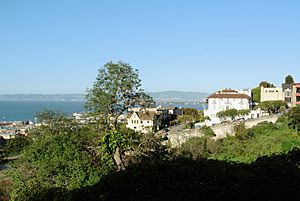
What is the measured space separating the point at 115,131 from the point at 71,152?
201 centimetres

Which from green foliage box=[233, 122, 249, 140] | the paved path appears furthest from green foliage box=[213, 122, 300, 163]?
the paved path

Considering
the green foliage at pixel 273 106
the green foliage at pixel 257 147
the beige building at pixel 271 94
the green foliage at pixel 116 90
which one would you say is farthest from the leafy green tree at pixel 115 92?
the beige building at pixel 271 94

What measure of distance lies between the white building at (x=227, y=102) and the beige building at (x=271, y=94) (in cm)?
199

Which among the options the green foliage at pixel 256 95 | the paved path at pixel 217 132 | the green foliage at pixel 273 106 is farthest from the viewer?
the green foliage at pixel 256 95

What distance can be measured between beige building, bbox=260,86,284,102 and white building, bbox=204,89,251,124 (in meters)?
1.99

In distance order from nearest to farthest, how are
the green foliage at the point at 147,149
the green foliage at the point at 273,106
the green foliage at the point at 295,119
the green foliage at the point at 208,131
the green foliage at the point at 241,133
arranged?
1. the green foliage at the point at 147,149
2. the green foliage at the point at 295,119
3. the green foliage at the point at 241,133
4. the green foliage at the point at 208,131
5. the green foliage at the point at 273,106

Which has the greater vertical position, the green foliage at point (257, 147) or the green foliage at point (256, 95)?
the green foliage at point (256, 95)

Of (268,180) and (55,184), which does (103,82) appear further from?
(268,180)

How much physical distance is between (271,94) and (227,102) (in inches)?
237

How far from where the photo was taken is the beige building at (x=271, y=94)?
51062 millimetres

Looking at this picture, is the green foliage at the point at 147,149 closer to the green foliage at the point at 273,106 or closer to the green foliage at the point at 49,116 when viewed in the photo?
the green foliage at the point at 49,116

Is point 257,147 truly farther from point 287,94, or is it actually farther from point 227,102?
point 227,102

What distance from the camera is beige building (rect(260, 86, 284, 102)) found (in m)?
51.1

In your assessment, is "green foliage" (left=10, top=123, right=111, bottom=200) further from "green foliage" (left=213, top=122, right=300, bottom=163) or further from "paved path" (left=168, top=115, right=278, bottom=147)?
"paved path" (left=168, top=115, right=278, bottom=147)
